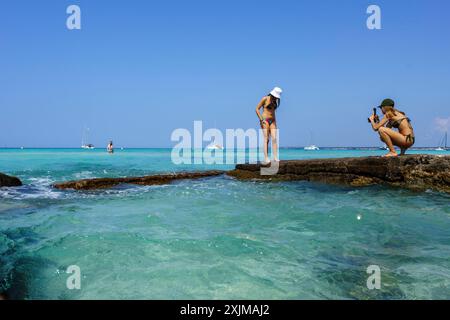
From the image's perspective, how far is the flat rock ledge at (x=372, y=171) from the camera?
334 inches

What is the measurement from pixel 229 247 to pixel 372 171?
263 inches

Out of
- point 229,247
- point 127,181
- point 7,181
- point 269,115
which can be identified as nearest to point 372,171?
point 269,115

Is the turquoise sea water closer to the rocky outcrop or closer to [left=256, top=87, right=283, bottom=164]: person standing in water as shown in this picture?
the rocky outcrop

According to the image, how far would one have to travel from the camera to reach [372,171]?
9.56 metres

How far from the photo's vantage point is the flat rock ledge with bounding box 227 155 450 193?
27.8 feet

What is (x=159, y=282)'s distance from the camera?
3.29 m

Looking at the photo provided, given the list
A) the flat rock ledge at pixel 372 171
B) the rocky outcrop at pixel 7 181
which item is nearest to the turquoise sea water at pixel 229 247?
the flat rock ledge at pixel 372 171

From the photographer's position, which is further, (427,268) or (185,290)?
(427,268)

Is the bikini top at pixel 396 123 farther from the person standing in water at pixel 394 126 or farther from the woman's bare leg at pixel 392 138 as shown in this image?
the woman's bare leg at pixel 392 138

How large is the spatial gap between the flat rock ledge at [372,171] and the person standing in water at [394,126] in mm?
502

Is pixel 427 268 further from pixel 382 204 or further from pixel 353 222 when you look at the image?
pixel 382 204

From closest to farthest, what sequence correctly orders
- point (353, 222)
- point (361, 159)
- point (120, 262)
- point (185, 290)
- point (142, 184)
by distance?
point (185, 290)
point (120, 262)
point (353, 222)
point (361, 159)
point (142, 184)
